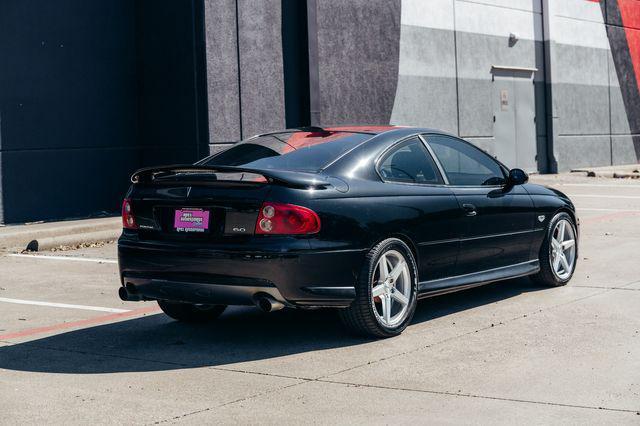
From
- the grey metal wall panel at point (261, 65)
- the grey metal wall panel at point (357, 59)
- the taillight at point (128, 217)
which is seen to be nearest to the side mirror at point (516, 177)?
the taillight at point (128, 217)

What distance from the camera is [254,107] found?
57.7 ft

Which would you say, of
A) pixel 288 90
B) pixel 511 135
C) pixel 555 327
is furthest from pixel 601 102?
pixel 555 327

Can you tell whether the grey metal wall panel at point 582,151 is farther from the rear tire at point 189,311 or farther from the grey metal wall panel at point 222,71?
the rear tire at point 189,311

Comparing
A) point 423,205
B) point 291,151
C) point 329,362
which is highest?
point 291,151

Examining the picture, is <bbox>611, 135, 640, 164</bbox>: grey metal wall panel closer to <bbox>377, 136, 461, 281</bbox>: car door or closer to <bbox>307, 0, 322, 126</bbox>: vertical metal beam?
<bbox>307, 0, 322, 126</bbox>: vertical metal beam

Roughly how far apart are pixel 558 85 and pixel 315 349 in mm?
20783

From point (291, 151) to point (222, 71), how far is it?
9.58 meters

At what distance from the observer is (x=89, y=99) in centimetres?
1692

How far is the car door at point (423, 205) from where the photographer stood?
7492mm

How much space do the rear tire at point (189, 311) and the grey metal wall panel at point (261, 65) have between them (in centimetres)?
945

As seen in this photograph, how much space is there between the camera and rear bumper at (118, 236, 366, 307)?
22.1 ft

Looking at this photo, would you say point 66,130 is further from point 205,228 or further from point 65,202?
point 205,228

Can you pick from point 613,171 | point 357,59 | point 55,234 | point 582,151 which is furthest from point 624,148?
point 55,234

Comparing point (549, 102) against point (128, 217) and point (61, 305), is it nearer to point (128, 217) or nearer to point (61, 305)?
point (61, 305)
